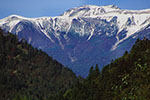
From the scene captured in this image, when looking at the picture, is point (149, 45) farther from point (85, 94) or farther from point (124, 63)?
point (85, 94)

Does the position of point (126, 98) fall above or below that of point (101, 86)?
below

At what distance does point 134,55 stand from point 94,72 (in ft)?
161

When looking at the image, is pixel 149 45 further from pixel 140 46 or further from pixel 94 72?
pixel 94 72

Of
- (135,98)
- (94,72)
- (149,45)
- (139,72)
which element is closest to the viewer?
(135,98)

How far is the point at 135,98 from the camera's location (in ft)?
42.7

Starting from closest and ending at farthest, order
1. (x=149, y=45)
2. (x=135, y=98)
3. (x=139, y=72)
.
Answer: (x=135, y=98)
(x=139, y=72)
(x=149, y=45)

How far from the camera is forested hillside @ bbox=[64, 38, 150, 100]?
13622mm

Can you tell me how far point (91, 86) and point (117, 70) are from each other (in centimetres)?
2893

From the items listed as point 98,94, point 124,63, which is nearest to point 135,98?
point 124,63

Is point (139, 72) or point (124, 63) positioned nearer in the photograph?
point (139, 72)

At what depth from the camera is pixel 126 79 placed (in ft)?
44.1

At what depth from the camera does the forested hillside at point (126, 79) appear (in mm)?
13622

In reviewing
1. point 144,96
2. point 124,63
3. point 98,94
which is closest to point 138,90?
point 144,96

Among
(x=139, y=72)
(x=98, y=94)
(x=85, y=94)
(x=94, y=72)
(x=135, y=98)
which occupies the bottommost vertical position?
(x=135, y=98)
